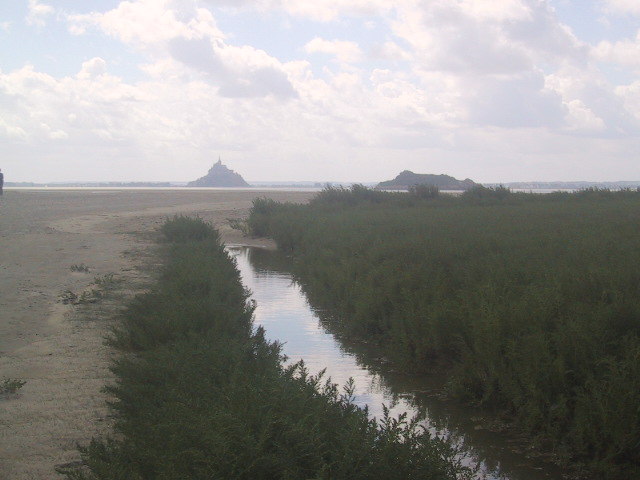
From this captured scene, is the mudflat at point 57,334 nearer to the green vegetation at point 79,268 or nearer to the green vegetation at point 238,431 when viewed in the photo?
the green vegetation at point 79,268

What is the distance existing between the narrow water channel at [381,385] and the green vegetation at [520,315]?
0.88 feet

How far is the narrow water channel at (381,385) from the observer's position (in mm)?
6055

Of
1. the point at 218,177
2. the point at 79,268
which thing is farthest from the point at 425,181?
the point at 218,177

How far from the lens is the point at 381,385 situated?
8328 mm

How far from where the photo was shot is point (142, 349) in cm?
824

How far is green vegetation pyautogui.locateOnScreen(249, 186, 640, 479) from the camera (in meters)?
5.66

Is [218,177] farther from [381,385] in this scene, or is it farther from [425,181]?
[381,385]

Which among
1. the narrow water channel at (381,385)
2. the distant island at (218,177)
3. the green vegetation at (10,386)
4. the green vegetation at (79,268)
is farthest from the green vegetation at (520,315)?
the distant island at (218,177)

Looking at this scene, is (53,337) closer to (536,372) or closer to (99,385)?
(99,385)

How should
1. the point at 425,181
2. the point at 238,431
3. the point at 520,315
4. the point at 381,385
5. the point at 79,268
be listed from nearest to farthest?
the point at 238,431
the point at 520,315
the point at 381,385
the point at 79,268
the point at 425,181

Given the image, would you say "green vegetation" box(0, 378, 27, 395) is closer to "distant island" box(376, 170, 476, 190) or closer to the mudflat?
the mudflat

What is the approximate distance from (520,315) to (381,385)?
2157 millimetres

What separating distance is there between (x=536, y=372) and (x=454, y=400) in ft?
5.10

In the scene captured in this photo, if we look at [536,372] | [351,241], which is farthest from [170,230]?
[536,372]
